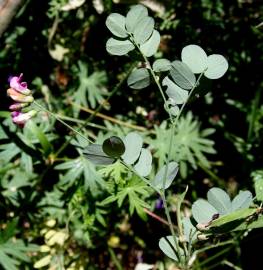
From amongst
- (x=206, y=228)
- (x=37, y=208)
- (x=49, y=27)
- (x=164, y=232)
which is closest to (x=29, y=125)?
(x=37, y=208)

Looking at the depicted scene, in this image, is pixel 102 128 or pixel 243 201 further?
pixel 102 128

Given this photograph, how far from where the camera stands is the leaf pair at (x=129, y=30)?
920 mm

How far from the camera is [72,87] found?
1.94 m

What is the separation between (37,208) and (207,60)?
105 cm

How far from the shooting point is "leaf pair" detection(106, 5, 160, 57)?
920mm

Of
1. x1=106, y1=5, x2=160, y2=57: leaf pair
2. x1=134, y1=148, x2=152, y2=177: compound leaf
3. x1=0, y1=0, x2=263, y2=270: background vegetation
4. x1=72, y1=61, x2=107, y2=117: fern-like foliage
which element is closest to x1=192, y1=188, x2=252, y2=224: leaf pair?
x1=134, y1=148, x2=152, y2=177: compound leaf

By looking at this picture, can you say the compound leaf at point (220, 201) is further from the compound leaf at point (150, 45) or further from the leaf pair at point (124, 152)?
the compound leaf at point (150, 45)

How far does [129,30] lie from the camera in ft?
3.06

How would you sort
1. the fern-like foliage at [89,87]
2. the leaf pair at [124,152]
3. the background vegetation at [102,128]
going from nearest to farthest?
1. the leaf pair at [124,152]
2. the background vegetation at [102,128]
3. the fern-like foliage at [89,87]

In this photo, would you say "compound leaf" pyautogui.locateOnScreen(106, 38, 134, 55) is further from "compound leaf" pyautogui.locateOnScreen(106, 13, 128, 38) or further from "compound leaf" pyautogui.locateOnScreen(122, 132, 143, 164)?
"compound leaf" pyautogui.locateOnScreen(122, 132, 143, 164)

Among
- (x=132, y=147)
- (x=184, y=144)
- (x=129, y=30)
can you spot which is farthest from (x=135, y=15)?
(x=184, y=144)

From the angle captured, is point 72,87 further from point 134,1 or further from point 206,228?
point 206,228

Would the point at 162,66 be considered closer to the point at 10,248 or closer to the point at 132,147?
the point at 132,147

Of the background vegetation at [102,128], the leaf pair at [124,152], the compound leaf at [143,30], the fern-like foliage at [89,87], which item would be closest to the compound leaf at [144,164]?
the leaf pair at [124,152]
